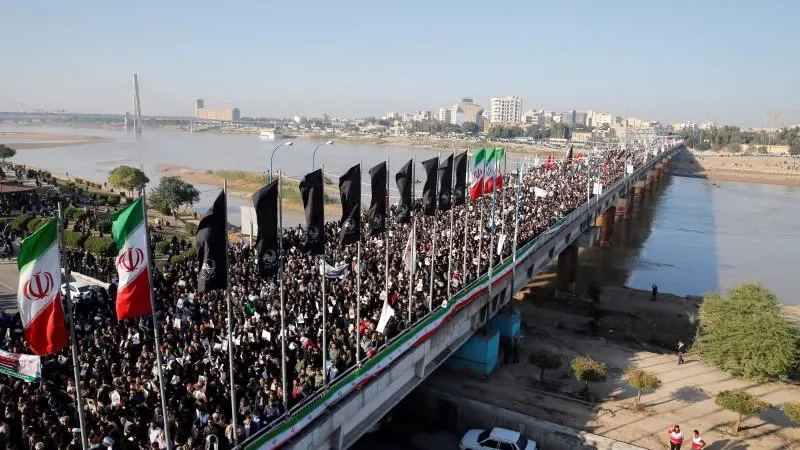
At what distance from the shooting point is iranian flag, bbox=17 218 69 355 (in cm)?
739

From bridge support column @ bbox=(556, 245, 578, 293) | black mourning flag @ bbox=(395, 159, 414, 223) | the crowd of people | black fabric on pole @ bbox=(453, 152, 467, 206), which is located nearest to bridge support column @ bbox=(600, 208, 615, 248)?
bridge support column @ bbox=(556, 245, 578, 293)

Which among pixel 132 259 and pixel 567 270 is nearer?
pixel 132 259

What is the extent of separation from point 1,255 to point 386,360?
21.7m

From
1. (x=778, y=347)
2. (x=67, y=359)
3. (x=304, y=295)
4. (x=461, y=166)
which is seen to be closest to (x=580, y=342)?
(x=778, y=347)

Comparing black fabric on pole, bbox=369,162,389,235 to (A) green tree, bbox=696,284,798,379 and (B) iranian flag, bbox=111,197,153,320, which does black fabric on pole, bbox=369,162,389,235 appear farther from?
(A) green tree, bbox=696,284,798,379

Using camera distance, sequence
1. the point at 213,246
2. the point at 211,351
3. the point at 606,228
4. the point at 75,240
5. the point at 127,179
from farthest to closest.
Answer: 1. the point at 606,228
2. the point at 127,179
3. the point at 75,240
4. the point at 211,351
5. the point at 213,246

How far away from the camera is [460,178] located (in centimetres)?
1959

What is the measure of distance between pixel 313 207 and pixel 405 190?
16.7 ft

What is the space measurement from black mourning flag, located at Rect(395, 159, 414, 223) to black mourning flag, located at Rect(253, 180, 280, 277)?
244 inches

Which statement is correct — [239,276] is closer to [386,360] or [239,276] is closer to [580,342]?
[386,360]

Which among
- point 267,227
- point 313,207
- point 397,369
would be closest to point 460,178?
point 397,369

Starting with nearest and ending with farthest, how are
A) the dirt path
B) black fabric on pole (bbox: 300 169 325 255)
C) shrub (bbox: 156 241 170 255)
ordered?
black fabric on pole (bbox: 300 169 325 255)
the dirt path
shrub (bbox: 156 241 170 255)

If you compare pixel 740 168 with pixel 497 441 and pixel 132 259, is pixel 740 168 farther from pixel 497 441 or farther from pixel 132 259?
pixel 132 259

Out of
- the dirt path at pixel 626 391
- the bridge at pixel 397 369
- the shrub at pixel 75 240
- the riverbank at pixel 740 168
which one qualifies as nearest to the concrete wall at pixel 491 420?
the dirt path at pixel 626 391
